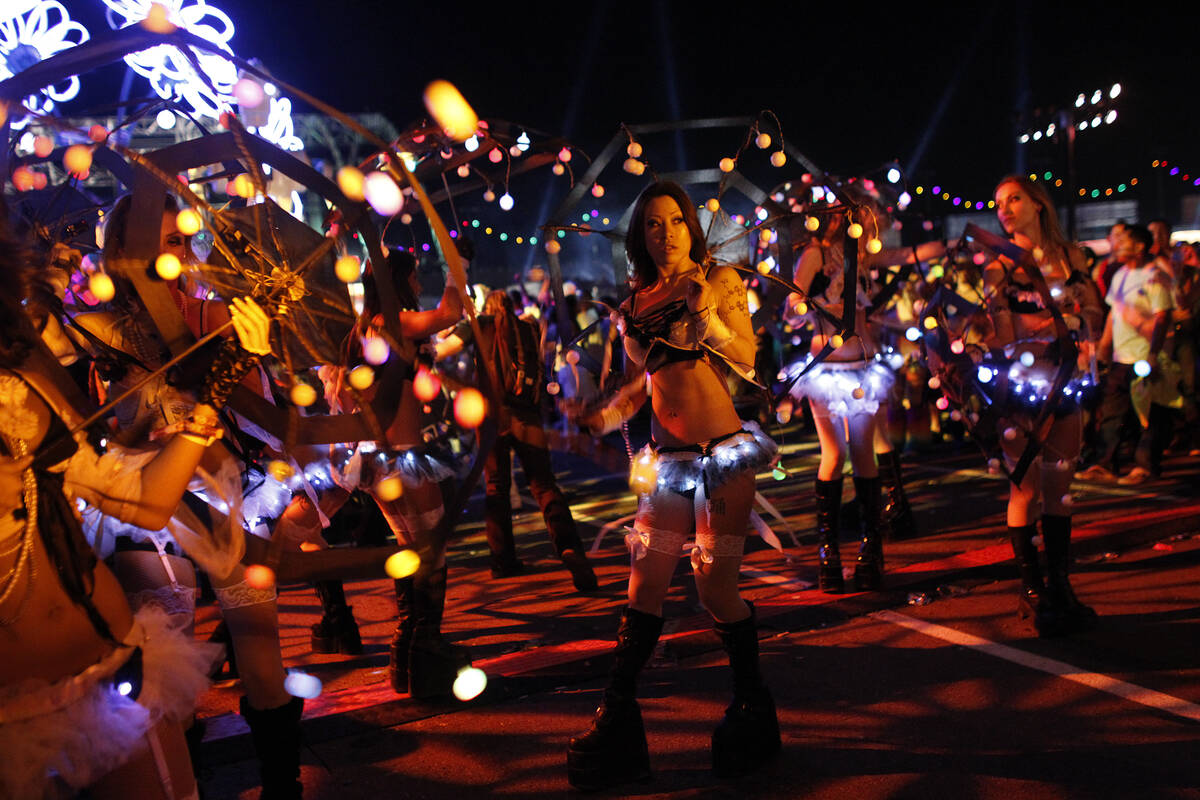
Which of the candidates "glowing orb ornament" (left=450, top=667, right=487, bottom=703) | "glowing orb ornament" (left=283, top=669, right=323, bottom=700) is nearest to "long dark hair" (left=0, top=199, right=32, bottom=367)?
"glowing orb ornament" (left=283, top=669, right=323, bottom=700)

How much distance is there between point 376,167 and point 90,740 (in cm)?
246

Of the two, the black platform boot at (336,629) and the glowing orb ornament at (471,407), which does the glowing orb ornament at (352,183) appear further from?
the black platform boot at (336,629)

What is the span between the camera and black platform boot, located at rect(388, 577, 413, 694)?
14.4ft

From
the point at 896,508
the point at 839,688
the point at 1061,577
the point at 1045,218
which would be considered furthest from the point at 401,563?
the point at 896,508

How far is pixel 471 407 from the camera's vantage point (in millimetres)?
2432

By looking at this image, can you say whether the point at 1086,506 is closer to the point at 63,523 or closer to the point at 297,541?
the point at 297,541

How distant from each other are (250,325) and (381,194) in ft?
1.54

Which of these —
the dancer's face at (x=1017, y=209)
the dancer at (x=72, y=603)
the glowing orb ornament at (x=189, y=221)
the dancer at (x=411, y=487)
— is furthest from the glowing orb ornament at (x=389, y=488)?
the dancer's face at (x=1017, y=209)

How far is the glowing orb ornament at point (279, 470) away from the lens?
332 centimetres

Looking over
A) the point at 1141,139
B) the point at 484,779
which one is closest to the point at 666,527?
the point at 484,779

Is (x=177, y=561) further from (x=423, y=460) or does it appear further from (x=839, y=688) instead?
(x=839, y=688)

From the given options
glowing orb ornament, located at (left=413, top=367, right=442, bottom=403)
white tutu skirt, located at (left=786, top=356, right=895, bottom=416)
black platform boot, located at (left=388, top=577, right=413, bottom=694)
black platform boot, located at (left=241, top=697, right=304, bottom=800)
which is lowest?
black platform boot, located at (left=388, top=577, right=413, bottom=694)

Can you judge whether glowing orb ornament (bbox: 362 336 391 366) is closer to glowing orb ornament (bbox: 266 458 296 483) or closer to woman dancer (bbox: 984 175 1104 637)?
glowing orb ornament (bbox: 266 458 296 483)

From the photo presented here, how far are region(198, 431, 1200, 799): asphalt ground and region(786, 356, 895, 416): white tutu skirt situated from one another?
109cm
